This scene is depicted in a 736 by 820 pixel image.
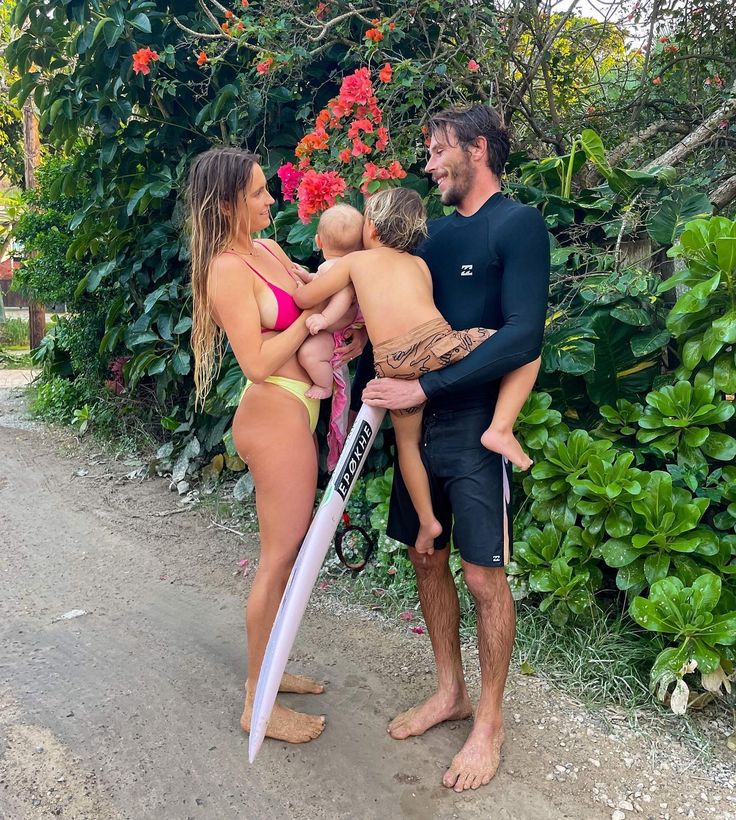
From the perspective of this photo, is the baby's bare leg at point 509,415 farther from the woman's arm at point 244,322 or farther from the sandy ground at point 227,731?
the sandy ground at point 227,731

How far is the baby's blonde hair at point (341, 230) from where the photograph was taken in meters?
2.21

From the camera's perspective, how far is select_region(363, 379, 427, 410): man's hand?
80.7 inches

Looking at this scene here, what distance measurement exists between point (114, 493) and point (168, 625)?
7.66 ft

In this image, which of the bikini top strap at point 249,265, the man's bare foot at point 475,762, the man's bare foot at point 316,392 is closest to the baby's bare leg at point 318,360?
the man's bare foot at point 316,392

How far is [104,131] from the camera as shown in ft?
15.6

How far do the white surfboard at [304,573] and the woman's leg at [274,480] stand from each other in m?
0.10

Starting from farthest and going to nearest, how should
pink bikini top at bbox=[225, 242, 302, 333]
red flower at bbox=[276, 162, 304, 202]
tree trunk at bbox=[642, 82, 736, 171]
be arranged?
tree trunk at bbox=[642, 82, 736, 171], red flower at bbox=[276, 162, 304, 202], pink bikini top at bbox=[225, 242, 302, 333]

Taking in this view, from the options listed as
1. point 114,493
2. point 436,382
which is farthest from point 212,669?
point 114,493

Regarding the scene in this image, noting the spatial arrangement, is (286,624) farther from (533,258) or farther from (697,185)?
(697,185)

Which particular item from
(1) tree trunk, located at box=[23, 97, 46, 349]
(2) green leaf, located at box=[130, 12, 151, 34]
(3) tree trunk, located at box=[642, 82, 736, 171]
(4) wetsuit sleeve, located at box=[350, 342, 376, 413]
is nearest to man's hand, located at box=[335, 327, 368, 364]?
(4) wetsuit sleeve, located at box=[350, 342, 376, 413]

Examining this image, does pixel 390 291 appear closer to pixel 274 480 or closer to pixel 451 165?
pixel 451 165

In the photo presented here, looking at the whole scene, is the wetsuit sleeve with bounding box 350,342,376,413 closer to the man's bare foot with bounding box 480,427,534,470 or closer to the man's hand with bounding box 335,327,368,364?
the man's hand with bounding box 335,327,368,364

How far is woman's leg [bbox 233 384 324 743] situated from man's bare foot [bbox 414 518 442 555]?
38 cm

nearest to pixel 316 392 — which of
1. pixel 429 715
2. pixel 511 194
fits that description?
pixel 429 715
